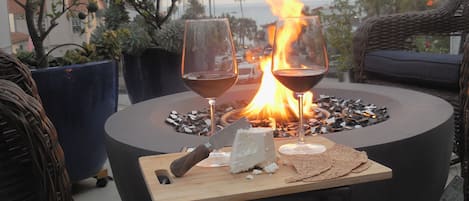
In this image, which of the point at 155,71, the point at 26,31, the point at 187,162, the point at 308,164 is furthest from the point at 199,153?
the point at 26,31

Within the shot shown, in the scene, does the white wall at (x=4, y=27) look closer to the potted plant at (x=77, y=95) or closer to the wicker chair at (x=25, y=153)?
the potted plant at (x=77, y=95)

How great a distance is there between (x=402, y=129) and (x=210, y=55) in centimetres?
50

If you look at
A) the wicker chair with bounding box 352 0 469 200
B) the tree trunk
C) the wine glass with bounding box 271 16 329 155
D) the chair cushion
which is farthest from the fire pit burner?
the wicker chair with bounding box 352 0 469 200

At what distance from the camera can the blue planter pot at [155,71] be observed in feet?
10.1

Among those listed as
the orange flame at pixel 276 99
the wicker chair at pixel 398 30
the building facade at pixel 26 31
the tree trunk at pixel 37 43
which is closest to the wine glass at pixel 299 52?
the orange flame at pixel 276 99

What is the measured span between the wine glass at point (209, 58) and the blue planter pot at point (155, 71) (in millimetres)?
2106

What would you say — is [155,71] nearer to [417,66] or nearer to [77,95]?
[77,95]

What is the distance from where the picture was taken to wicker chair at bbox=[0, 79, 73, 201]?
2.85ft

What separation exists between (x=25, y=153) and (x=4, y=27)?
216cm

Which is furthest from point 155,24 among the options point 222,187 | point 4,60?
point 222,187

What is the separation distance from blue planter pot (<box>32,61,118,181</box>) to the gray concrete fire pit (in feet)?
2.45

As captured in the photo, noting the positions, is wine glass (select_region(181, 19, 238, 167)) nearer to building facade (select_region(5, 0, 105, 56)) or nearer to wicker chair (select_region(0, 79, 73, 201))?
wicker chair (select_region(0, 79, 73, 201))

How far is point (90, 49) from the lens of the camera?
7.52ft

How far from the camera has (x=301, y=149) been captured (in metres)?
0.89
